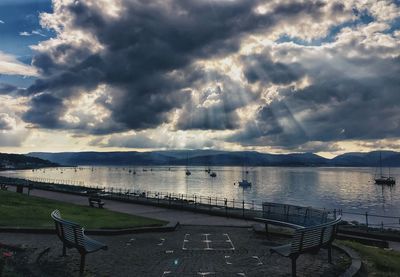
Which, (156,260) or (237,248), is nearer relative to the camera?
(156,260)

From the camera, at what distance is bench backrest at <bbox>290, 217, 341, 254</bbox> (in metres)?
9.20

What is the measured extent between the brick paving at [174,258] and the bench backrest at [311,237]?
2.29 ft

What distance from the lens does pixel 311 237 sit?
953 centimetres

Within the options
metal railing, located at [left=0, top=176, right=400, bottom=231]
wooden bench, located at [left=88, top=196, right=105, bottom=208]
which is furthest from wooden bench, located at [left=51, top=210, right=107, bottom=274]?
wooden bench, located at [left=88, top=196, right=105, bottom=208]

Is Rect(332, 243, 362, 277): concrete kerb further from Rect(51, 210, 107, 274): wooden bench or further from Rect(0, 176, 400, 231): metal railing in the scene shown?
Rect(51, 210, 107, 274): wooden bench

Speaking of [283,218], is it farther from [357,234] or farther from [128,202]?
[128,202]

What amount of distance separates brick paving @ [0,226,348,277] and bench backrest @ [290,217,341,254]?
0.70 m

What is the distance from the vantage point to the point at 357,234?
2302 cm

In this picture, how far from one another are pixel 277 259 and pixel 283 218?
923cm

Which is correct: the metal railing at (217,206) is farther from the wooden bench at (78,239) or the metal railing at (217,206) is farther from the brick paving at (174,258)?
the wooden bench at (78,239)

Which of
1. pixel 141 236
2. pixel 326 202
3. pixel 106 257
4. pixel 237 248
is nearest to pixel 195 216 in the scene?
pixel 141 236

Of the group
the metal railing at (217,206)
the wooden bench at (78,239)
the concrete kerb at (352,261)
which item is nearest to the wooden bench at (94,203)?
the metal railing at (217,206)

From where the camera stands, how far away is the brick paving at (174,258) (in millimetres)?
9836

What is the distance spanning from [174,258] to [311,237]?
13.7 feet
